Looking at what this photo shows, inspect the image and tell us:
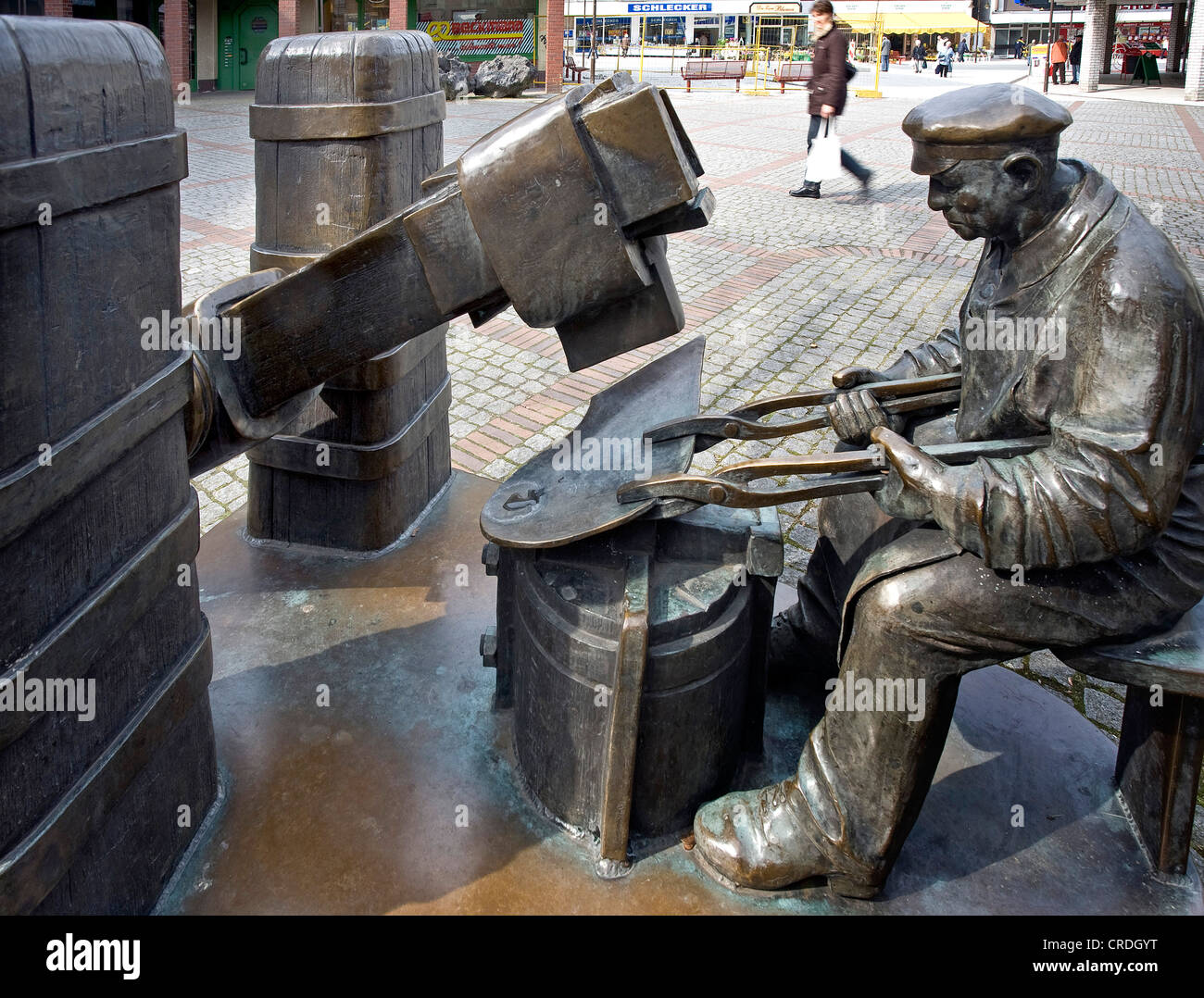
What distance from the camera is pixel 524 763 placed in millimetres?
2686

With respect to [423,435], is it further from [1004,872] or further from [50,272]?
[1004,872]

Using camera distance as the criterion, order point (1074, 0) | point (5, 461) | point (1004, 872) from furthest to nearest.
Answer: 1. point (1074, 0)
2. point (1004, 872)
3. point (5, 461)

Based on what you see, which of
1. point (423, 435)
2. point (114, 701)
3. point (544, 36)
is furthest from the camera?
point (544, 36)

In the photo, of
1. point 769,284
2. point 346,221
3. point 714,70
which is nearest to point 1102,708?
point 346,221

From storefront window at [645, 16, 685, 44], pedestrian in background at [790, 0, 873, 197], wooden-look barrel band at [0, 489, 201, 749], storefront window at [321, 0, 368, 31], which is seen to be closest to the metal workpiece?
wooden-look barrel band at [0, 489, 201, 749]

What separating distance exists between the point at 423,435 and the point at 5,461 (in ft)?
7.37

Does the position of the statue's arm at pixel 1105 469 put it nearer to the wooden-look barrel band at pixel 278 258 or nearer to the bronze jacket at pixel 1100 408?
the bronze jacket at pixel 1100 408

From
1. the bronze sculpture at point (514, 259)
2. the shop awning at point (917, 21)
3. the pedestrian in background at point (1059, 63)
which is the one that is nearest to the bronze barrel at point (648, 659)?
the bronze sculpture at point (514, 259)

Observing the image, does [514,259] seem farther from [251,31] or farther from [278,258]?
[251,31]

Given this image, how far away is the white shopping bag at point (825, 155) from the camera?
36.3 ft

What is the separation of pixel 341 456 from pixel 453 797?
144 cm

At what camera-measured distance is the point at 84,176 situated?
1.80 m

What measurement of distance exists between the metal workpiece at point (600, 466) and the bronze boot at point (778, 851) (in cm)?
76
